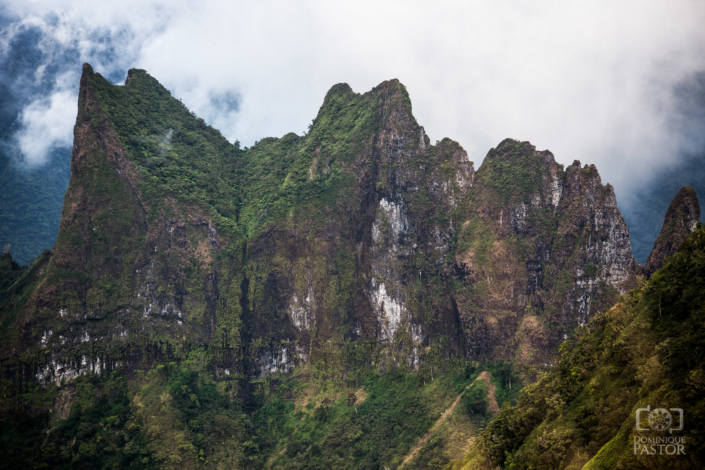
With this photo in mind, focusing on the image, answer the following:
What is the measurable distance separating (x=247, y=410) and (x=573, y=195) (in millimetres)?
44753

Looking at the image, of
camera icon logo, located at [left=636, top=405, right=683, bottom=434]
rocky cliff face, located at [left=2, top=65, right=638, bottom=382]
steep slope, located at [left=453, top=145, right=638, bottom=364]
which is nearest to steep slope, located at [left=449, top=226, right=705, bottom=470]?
camera icon logo, located at [left=636, top=405, right=683, bottom=434]

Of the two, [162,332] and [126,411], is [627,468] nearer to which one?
[126,411]

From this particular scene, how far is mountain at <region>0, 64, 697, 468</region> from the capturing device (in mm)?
51625

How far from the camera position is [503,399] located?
49031mm

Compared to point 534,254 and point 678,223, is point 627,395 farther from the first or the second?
point 534,254

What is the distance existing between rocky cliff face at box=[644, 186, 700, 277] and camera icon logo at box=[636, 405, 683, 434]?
31.5 m

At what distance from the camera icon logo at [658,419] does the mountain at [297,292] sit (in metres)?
30.6

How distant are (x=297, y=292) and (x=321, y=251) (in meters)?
6.23

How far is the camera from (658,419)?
1614 centimetres

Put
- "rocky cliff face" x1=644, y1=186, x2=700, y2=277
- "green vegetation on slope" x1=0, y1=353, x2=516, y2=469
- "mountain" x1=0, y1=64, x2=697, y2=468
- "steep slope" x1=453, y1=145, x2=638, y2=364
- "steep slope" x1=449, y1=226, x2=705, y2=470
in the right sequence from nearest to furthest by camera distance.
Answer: "steep slope" x1=449, y1=226, x2=705, y2=470 → "rocky cliff face" x1=644, y1=186, x2=700, y2=277 → "green vegetation on slope" x1=0, y1=353, x2=516, y2=469 → "steep slope" x1=453, y1=145, x2=638, y2=364 → "mountain" x1=0, y1=64, x2=697, y2=468

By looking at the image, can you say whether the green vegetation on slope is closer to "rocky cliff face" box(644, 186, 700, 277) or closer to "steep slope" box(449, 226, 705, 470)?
"rocky cliff face" box(644, 186, 700, 277)

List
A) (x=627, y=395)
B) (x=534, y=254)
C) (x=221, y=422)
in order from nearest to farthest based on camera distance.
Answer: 1. (x=627, y=395)
2. (x=534, y=254)
3. (x=221, y=422)

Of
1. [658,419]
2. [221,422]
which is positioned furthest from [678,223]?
[221,422]

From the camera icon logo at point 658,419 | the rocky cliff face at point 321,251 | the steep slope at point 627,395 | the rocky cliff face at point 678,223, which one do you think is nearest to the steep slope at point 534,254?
the rocky cliff face at point 321,251
